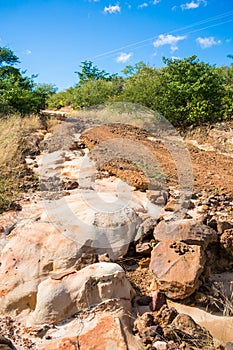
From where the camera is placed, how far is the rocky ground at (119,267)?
2.23m

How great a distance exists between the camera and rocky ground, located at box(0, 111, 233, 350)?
2232 millimetres

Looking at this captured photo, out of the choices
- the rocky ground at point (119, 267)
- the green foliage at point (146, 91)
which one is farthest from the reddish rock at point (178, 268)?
the green foliage at point (146, 91)

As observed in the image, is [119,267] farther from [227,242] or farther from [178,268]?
[227,242]

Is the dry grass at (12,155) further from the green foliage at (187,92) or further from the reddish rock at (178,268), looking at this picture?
the green foliage at (187,92)

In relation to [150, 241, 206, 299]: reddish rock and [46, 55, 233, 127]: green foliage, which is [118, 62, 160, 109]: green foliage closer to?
[46, 55, 233, 127]: green foliage

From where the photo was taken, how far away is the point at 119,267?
2561 millimetres

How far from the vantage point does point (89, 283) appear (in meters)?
2.42

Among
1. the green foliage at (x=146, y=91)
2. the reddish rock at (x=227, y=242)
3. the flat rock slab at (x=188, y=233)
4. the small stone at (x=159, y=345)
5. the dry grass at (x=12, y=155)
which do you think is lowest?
the small stone at (x=159, y=345)

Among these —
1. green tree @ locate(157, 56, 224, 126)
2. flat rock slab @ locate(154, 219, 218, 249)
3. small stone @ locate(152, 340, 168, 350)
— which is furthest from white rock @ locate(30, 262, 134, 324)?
green tree @ locate(157, 56, 224, 126)

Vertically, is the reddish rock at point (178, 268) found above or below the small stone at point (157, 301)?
above

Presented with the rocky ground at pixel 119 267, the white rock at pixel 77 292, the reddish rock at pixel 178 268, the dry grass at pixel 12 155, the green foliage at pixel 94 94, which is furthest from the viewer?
the green foliage at pixel 94 94

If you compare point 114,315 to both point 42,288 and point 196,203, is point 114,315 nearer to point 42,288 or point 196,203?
point 42,288

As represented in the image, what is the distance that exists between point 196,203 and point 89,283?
2076 millimetres

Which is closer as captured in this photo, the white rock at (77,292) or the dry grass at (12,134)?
the white rock at (77,292)
